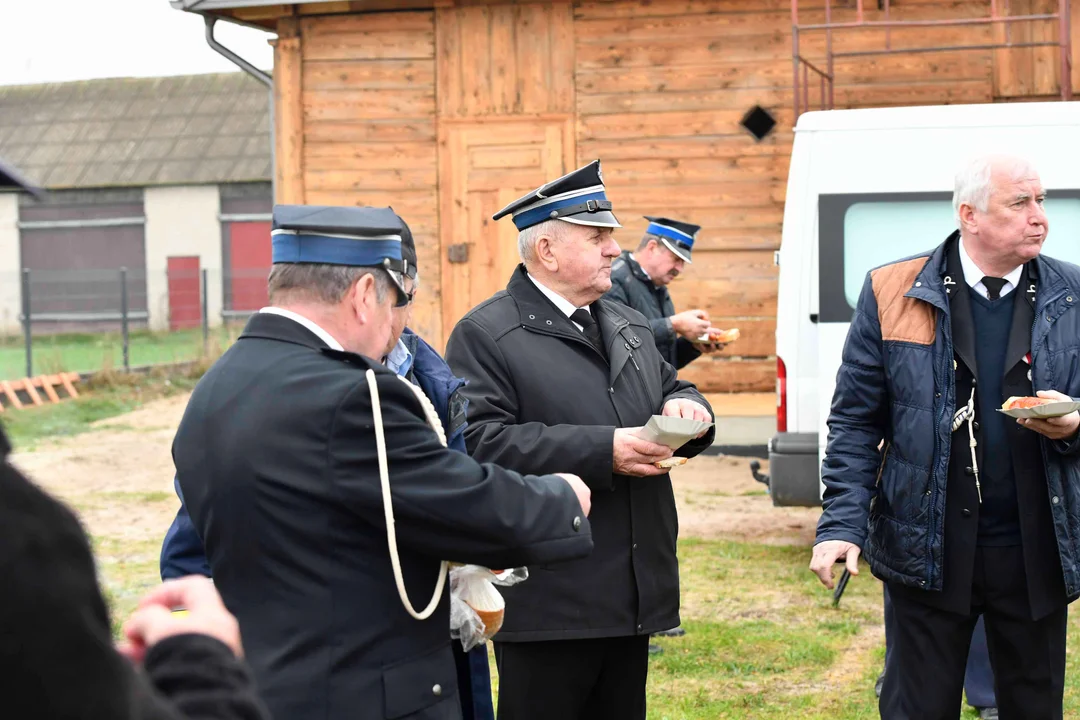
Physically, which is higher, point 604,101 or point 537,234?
point 604,101

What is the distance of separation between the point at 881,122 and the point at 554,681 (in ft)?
15.0

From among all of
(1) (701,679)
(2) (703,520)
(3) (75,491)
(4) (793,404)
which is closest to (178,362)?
(3) (75,491)

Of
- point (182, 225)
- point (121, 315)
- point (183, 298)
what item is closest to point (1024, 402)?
point (121, 315)

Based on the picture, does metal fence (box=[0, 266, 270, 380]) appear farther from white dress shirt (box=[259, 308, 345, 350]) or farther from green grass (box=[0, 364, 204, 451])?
white dress shirt (box=[259, 308, 345, 350])

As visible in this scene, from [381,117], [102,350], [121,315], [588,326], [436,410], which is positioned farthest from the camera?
[121,315]

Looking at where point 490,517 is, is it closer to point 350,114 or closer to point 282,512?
point 282,512

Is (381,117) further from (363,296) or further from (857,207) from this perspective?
(363,296)

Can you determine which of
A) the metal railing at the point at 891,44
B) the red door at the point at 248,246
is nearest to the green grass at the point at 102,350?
the red door at the point at 248,246

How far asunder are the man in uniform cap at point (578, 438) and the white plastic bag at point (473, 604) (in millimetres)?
560

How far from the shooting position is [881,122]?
7.09m

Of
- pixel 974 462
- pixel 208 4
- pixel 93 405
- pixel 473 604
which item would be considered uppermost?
pixel 208 4

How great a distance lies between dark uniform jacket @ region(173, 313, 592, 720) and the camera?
2303mm

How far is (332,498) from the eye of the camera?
7.56 feet

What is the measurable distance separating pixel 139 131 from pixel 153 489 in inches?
887
